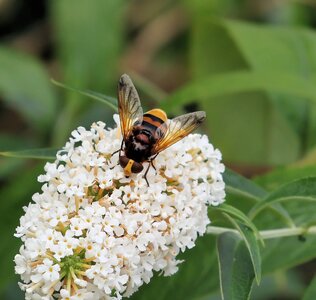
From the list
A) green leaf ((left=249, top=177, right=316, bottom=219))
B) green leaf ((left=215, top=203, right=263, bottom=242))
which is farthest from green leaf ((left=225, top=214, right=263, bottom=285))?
green leaf ((left=249, top=177, right=316, bottom=219))

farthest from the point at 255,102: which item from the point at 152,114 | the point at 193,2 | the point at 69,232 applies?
the point at 69,232

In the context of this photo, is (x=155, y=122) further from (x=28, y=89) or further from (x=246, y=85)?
(x=28, y=89)

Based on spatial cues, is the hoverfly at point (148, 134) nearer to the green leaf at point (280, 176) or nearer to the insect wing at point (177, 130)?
the insect wing at point (177, 130)

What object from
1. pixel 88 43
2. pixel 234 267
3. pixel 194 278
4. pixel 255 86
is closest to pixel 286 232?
pixel 234 267

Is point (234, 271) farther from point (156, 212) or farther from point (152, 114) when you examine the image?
point (152, 114)

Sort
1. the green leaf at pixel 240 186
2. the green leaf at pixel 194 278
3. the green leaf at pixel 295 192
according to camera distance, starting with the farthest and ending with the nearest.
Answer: the green leaf at pixel 194 278 < the green leaf at pixel 240 186 < the green leaf at pixel 295 192

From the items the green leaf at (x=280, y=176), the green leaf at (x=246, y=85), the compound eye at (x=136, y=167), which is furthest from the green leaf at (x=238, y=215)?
the green leaf at (x=246, y=85)

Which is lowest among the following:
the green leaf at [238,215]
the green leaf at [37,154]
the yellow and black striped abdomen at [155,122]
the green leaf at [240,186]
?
the green leaf at [238,215]
